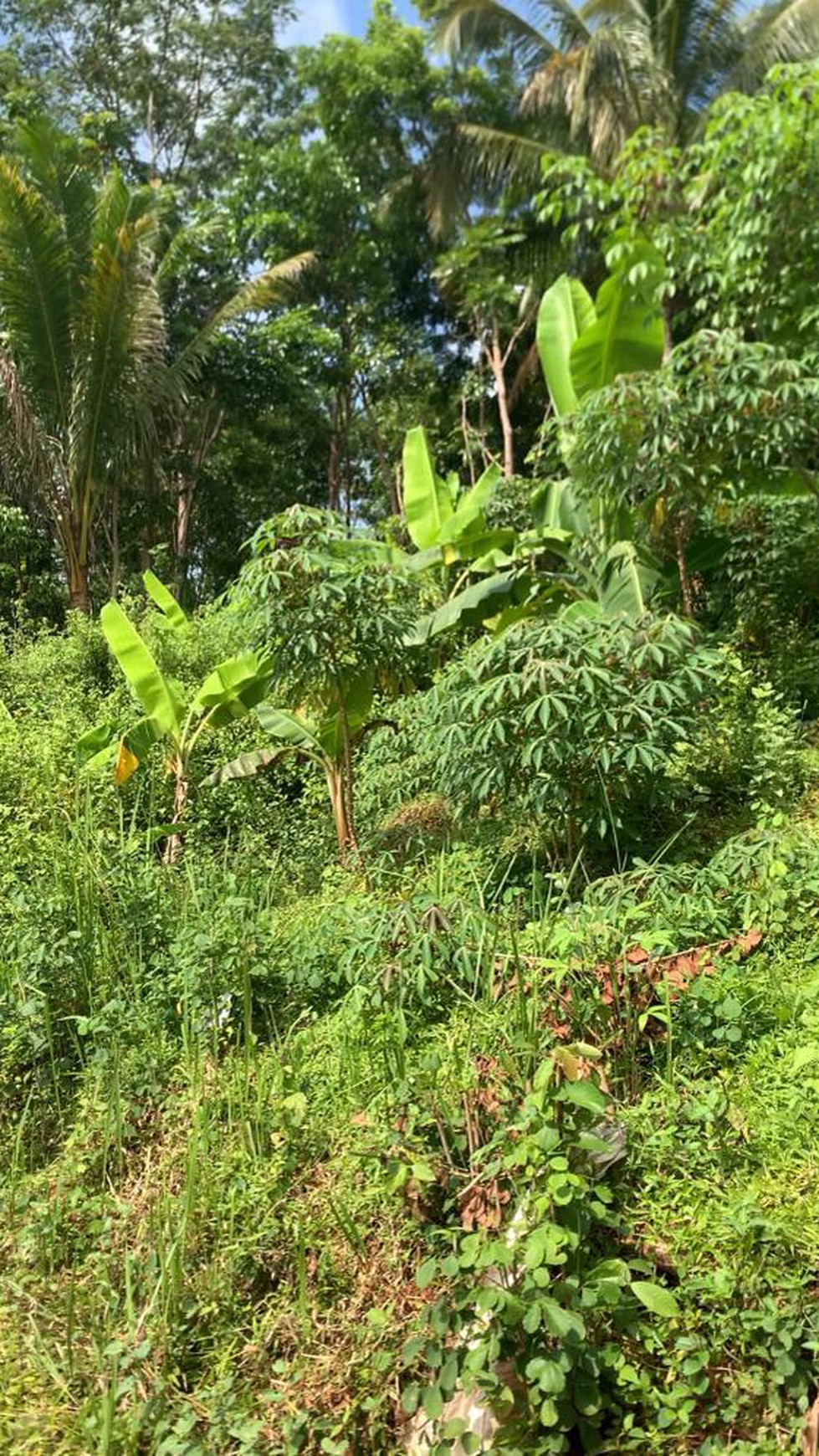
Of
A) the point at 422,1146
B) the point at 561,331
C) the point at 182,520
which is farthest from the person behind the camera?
the point at 182,520

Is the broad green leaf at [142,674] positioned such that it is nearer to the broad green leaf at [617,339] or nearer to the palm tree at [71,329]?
the broad green leaf at [617,339]

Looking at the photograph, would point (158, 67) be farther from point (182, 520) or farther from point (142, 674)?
point (142, 674)

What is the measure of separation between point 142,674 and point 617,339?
126 inches

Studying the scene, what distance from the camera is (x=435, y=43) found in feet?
39.4

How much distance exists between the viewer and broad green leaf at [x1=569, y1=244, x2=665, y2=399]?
5059 millimetres

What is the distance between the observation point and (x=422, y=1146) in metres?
2.04

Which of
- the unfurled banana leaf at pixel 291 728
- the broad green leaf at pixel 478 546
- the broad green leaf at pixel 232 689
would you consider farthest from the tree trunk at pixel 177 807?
the broad green leaf at pixel 478 546

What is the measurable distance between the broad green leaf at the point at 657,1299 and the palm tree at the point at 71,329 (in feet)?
27.9

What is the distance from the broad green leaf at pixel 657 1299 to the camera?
5.53 feet

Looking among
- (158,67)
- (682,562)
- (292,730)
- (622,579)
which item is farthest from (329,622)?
(158,67)

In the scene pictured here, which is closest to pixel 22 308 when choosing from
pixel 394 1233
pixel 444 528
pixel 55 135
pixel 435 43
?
pixel 55 135

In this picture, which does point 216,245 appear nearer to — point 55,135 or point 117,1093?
point 55,135

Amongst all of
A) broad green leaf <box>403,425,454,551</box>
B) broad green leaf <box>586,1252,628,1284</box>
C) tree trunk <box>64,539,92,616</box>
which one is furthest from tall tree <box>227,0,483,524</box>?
broad green leaf <box>586,1252,628,1284</box>

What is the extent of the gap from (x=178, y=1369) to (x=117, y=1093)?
2.45 ft
